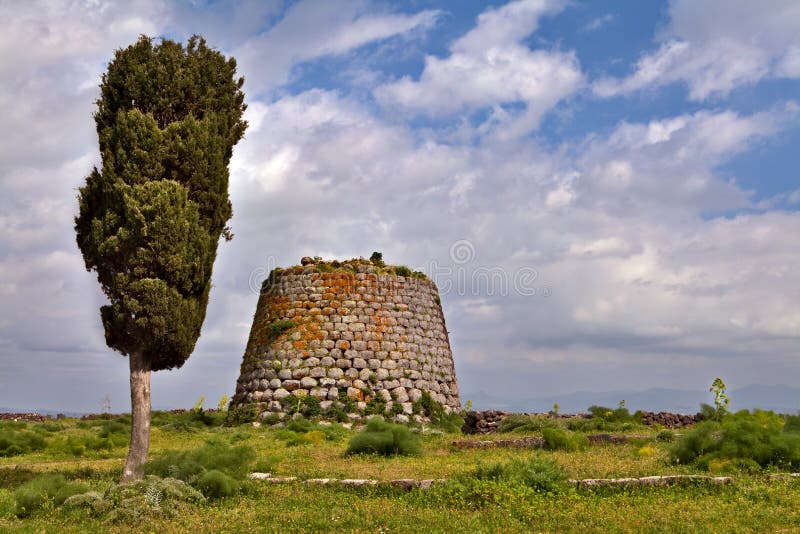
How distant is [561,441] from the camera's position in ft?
54.5

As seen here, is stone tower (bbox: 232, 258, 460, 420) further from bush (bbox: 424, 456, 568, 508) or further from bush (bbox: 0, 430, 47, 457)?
bush (bbox: 424, 456, 568, 508)

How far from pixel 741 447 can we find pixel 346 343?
44.3ft

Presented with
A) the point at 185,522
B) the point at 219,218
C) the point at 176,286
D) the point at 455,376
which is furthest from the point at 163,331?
the point at 455,376

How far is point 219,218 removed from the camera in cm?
1509

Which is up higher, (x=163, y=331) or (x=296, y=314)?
(x=296, y=314)

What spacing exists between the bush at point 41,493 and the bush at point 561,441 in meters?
10.0

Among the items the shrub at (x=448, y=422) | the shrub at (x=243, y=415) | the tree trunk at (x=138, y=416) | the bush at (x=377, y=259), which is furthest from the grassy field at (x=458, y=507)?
the bush at (x=377, y=259)

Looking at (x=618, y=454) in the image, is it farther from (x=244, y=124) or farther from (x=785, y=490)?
(x=244, y=124)

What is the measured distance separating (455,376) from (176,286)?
48.7 ft

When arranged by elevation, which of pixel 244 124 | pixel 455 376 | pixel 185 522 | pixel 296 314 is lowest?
pixel 185 522

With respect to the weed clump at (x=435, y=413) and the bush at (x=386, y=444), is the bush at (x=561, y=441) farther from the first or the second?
the weed clump at (x=435, y=413)

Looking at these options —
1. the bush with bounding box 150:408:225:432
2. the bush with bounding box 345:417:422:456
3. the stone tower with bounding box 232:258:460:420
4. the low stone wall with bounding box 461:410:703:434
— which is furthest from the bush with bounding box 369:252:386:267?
the bush with bounding box 345:417:422:456

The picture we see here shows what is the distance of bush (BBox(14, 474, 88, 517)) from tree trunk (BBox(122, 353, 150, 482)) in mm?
1801

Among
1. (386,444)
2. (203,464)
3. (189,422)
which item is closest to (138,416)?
(203,464)
